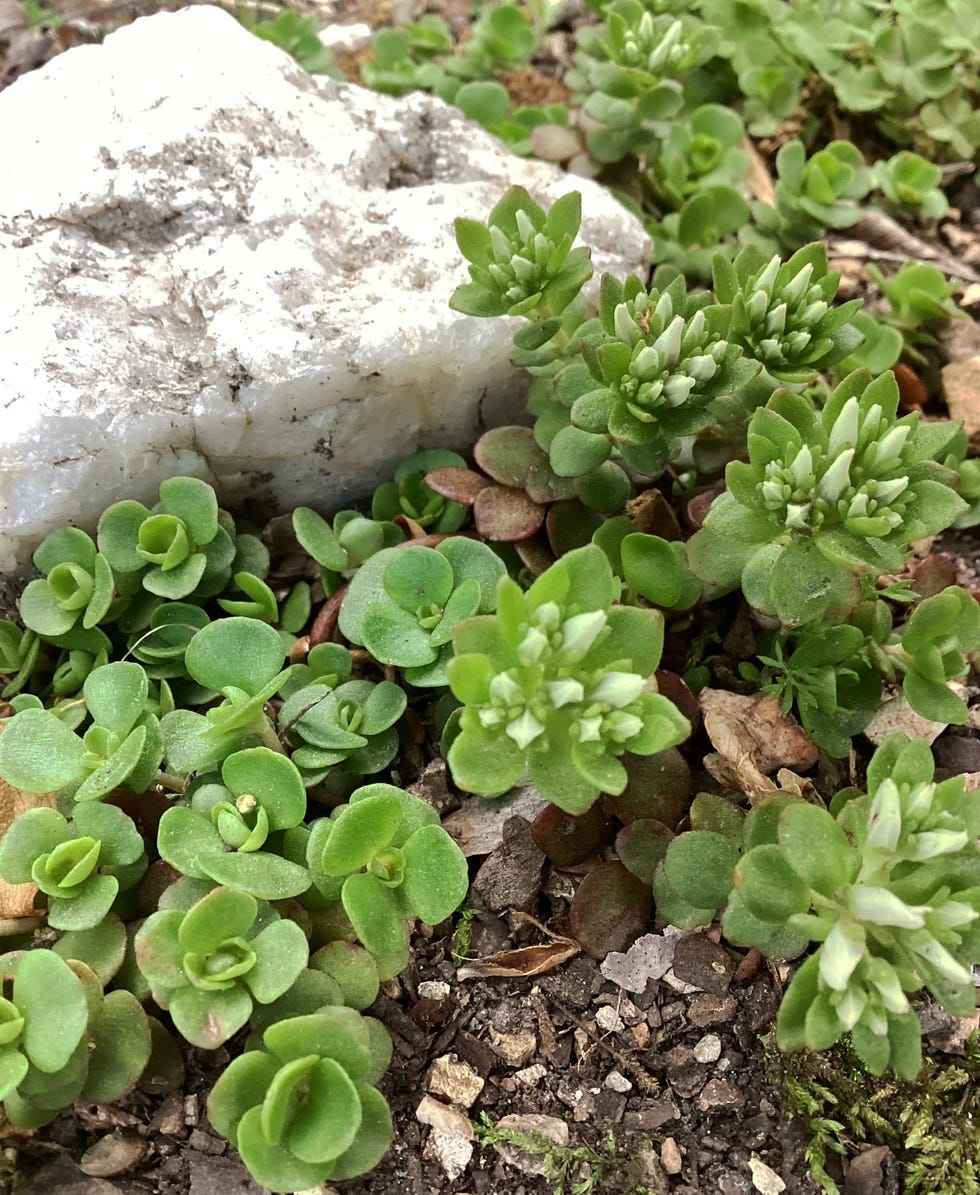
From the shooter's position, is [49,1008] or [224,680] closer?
[49,1008]

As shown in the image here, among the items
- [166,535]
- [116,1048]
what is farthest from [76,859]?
[166,535]

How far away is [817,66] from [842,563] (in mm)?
2638

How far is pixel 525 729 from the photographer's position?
1.76 m

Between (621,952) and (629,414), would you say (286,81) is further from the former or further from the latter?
(621,952)

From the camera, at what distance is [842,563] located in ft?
6.58

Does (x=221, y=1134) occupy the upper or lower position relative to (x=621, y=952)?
upper

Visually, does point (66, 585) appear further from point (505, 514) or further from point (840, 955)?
point (840, 955)

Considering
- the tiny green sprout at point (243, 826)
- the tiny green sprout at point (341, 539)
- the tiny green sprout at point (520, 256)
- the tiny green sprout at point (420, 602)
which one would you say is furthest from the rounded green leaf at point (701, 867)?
the tiny green sprout at point (520, 256)

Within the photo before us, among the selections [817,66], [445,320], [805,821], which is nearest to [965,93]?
[817,66]

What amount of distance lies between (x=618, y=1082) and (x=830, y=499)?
1.27 meters

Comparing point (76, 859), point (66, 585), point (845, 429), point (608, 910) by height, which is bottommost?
point (608, 910)

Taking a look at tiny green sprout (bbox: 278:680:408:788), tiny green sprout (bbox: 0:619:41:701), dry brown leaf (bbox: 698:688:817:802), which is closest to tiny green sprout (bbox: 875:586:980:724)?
dry brown leaf (bbox: 698:688:817:802)

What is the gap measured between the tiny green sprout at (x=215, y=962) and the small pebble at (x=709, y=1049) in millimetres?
848

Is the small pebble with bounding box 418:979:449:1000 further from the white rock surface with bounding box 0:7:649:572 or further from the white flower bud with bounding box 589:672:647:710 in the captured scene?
the white rock surface with bounding box 0:7:649:572
